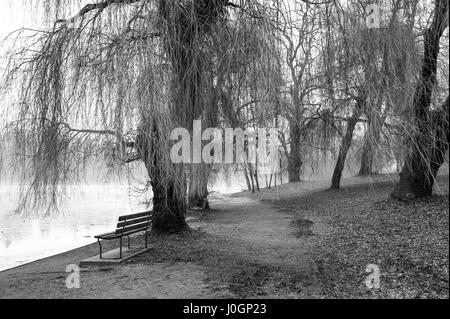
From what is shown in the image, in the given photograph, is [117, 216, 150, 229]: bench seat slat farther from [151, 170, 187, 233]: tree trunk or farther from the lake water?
[151, 170, 187, 233]: tree trunk

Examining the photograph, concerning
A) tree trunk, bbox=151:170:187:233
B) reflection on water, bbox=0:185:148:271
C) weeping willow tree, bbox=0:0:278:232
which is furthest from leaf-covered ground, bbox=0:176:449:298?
weeping willow tree, bbox=0:0:278:232

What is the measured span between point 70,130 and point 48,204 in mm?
1047

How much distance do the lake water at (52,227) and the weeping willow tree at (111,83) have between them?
643 mm

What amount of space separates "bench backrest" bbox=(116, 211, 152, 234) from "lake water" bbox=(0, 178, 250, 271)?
0.33 metres

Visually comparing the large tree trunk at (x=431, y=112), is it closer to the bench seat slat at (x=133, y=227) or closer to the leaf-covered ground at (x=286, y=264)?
the leaf-covered ground at (x=286, y=264)

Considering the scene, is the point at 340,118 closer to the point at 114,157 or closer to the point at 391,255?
the point at 391,255

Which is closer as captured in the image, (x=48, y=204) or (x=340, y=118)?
(x=48, y=204)

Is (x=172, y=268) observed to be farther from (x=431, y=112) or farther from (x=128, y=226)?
(x=431, y=112)

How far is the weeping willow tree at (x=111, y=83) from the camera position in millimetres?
4770

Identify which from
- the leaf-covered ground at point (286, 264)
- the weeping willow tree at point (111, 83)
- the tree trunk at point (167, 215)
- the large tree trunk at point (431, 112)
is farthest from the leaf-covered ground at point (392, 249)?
the tree trunk at point (167, 215)

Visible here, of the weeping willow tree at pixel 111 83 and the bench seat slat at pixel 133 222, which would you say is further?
the bench seat slat at pixel 133 222

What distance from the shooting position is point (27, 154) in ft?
17.7

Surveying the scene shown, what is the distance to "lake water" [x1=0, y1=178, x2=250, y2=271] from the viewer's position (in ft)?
20.4
